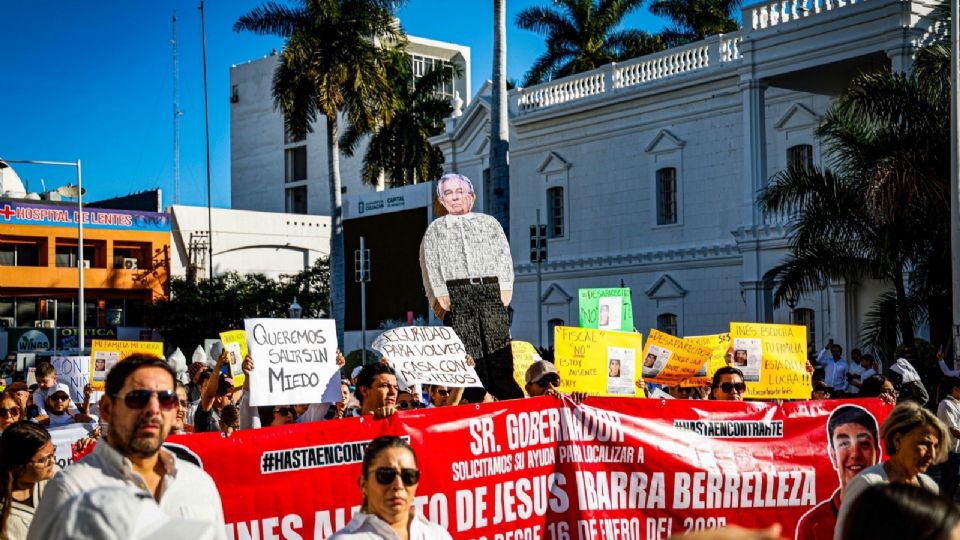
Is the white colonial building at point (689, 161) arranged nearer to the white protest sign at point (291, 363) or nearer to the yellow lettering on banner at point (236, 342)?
the yellow lettering on banner at point (236, 342)

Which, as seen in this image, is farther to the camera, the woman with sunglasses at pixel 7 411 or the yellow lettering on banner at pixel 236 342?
the yellow lettering on banner at pixel 236 342

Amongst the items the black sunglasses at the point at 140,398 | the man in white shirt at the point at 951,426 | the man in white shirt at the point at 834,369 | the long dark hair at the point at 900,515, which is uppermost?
the black sunglasses at the point at 140,398

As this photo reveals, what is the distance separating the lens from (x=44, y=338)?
52.1 meters

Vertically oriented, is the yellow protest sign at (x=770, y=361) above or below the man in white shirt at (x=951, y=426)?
above

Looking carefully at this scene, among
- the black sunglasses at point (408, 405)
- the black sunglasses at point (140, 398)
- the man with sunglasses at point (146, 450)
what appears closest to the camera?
the man with sunglasses at point (146, 450)

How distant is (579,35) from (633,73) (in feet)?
37.2

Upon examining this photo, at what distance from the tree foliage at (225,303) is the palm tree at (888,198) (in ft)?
114

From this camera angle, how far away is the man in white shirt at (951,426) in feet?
25.4

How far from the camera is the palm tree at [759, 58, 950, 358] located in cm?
2065

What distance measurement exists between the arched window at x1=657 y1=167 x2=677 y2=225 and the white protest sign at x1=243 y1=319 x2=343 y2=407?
28.3m

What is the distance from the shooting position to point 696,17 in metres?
46.7

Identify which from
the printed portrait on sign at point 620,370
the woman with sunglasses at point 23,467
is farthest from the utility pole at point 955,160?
the woman with sunglasses at point 23,467

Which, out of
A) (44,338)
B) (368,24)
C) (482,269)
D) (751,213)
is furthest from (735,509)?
(44,338)

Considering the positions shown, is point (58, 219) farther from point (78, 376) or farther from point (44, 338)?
point (78, 376)
